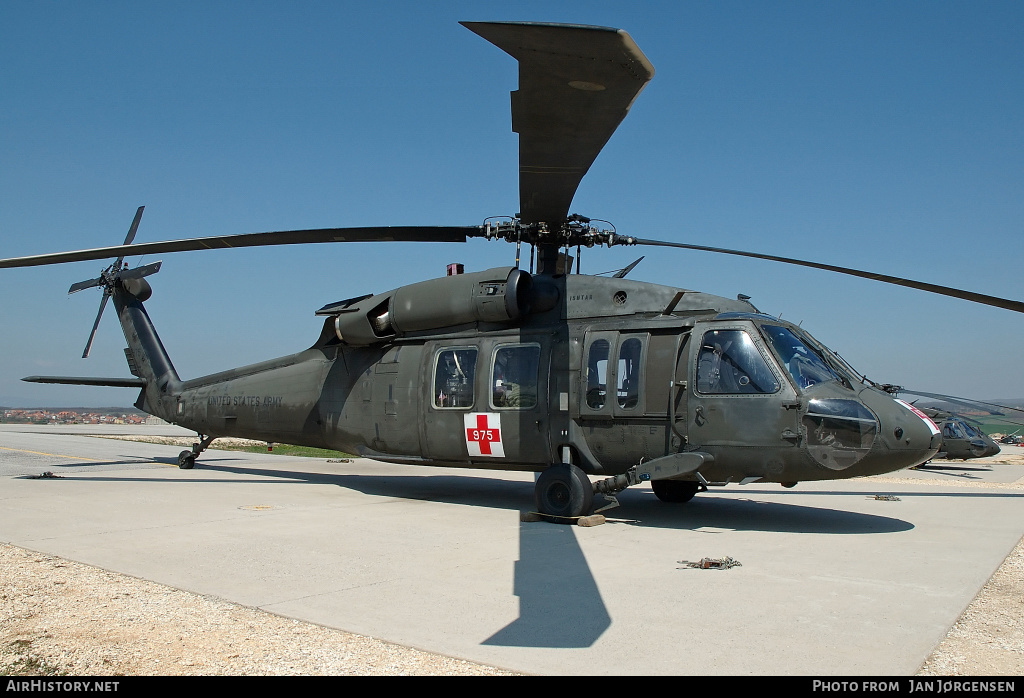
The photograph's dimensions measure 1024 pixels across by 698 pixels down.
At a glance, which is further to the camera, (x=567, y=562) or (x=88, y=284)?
(x=88, y=284)

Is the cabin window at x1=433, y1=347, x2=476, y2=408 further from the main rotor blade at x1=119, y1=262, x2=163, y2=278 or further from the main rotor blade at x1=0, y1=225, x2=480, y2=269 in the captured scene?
the main rotor blade at x1=119, y1=262, x2=163, y2=278

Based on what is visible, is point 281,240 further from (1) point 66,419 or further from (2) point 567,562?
(1) point 66,419

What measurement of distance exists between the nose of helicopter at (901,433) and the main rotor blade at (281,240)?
16.1ft

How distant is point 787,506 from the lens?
1023 centimetres

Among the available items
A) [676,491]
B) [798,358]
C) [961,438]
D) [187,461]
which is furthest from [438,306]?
[961,438]

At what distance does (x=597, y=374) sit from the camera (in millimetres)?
9016

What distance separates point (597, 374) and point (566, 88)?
4591 mm

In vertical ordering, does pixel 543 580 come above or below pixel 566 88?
below

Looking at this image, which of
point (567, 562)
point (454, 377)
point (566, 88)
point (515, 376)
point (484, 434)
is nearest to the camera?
point (566, 88)

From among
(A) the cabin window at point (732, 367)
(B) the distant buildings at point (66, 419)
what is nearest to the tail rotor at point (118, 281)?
(A) the cabin window at point (732, 367)

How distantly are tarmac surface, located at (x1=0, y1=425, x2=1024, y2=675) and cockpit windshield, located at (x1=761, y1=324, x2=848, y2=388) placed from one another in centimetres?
170

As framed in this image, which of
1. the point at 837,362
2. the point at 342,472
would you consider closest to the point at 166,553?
the point at 837,362
